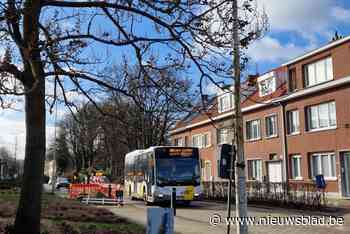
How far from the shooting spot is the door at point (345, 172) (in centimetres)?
2995

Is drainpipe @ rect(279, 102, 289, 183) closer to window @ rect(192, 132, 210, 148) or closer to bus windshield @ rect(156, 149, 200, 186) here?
bus windshield @ rect(156, 149, 200, 186)

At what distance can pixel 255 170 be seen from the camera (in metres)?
42.3

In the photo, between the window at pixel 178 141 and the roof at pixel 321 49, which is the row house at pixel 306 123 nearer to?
the roof at pixel 321 49

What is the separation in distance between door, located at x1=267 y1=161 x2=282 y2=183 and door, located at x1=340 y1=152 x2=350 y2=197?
7368mm

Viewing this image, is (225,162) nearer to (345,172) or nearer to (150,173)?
Result: (150,173)

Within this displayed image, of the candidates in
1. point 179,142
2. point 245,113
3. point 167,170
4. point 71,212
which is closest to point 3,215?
point 71,212

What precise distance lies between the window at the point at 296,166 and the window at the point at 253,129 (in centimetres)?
586

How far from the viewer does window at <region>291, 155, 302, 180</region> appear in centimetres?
3538

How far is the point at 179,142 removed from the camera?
63.8m

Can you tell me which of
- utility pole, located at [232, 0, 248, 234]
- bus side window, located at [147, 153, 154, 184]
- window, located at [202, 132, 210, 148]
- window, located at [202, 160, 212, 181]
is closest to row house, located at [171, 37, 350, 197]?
bus side window, located at [147, 153, 154, 184]

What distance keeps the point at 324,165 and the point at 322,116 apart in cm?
306

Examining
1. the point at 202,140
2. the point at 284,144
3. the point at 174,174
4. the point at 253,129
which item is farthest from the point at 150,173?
the point at 202,140

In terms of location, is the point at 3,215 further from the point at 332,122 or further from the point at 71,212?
the point at 332,122

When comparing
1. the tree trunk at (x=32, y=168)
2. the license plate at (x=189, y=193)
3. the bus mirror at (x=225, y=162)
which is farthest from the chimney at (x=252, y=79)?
the license plate at (x=189, y=193)
